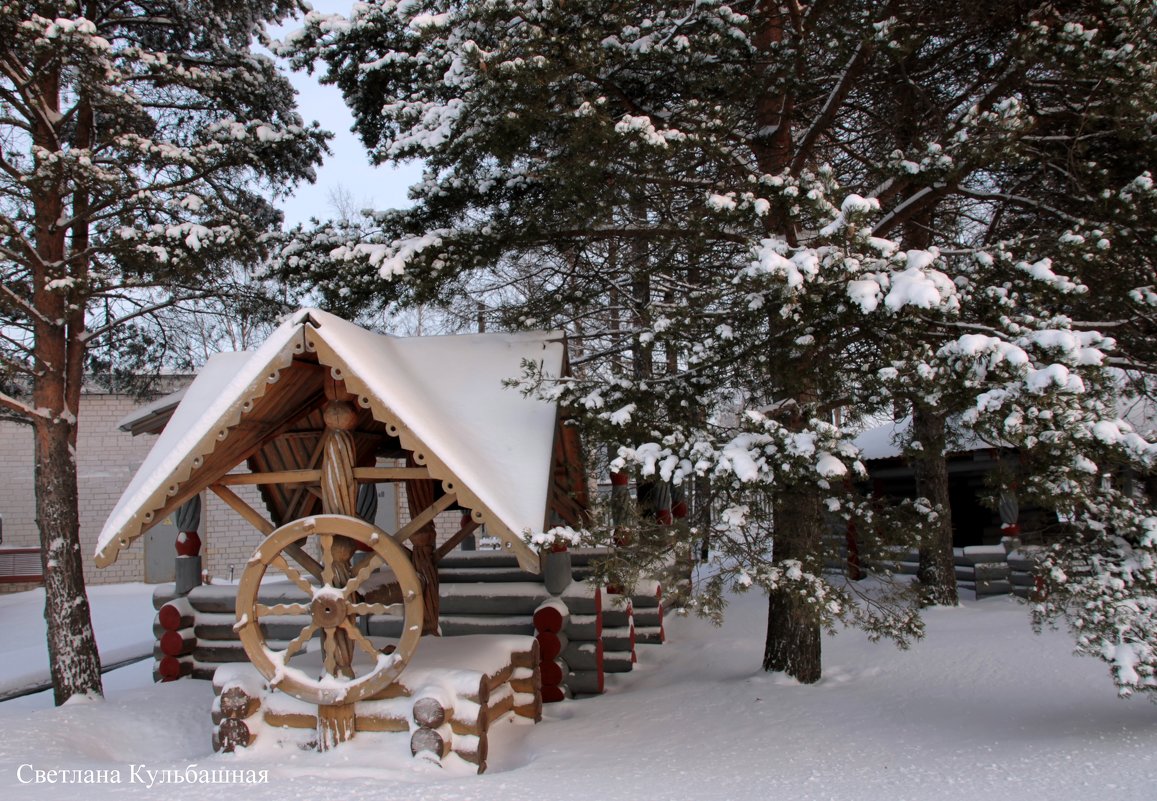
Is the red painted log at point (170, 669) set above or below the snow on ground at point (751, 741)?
below

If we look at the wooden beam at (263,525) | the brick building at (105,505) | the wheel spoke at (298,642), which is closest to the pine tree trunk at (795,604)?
the wheel spoke at (298,642)

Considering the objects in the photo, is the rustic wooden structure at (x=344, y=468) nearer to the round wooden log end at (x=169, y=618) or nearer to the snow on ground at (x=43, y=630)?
the round wooden log end at (x=169, y=618)

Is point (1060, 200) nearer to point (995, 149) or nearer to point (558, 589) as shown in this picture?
point (995, 149)

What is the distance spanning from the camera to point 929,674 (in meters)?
8.63

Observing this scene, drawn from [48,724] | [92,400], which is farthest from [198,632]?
[92,400]

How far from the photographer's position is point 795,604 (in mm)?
6230

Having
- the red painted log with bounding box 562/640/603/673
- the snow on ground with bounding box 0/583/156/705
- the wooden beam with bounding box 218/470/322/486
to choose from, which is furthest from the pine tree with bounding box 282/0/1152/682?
the snow on ground with bounding box 0/583/156/705

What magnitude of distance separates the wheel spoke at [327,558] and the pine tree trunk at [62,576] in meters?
4.39

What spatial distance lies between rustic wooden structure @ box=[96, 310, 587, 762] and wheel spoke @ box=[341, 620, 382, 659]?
1 centimetres

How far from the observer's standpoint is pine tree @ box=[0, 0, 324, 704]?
8.54 meters

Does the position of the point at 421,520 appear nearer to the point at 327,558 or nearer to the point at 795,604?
the point at 327,558

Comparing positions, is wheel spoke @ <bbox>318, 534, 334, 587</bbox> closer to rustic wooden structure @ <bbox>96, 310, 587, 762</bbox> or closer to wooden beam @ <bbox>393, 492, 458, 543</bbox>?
rustic wooden structure @ <bbox>96, 310, 587, 762</bbox>

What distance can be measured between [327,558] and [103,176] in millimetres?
4998

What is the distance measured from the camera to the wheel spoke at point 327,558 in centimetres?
603
